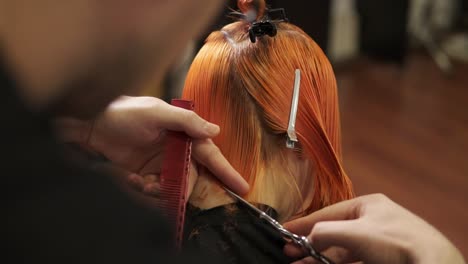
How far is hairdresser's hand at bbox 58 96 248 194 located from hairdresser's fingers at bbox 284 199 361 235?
0.09 metres

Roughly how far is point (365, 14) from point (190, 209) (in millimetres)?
2575

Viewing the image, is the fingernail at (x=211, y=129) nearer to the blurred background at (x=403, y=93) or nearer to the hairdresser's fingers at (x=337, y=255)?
the hairdresser's fingers at (x=337, y=255)

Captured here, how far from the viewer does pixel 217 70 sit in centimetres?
95

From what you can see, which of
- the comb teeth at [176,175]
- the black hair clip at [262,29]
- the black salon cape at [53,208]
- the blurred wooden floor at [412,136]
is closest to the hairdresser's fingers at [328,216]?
the comb teeth at [176,175]

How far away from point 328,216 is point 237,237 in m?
0.13

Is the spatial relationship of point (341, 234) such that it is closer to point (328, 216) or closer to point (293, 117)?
point (328, 216)

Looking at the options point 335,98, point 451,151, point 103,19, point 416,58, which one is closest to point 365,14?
point 416,58

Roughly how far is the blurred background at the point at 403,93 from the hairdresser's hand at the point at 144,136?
2.40 ft

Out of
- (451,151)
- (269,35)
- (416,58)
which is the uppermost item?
(269,35)

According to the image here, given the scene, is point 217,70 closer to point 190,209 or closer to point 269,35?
point 269,35

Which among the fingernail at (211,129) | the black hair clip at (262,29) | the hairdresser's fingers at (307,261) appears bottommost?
the hairdresser's fingers at (307,261)

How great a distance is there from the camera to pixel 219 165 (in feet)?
2.98

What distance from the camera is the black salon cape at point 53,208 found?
1.22 ft

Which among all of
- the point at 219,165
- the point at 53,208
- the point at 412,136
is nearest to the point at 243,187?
the point at 219,165
